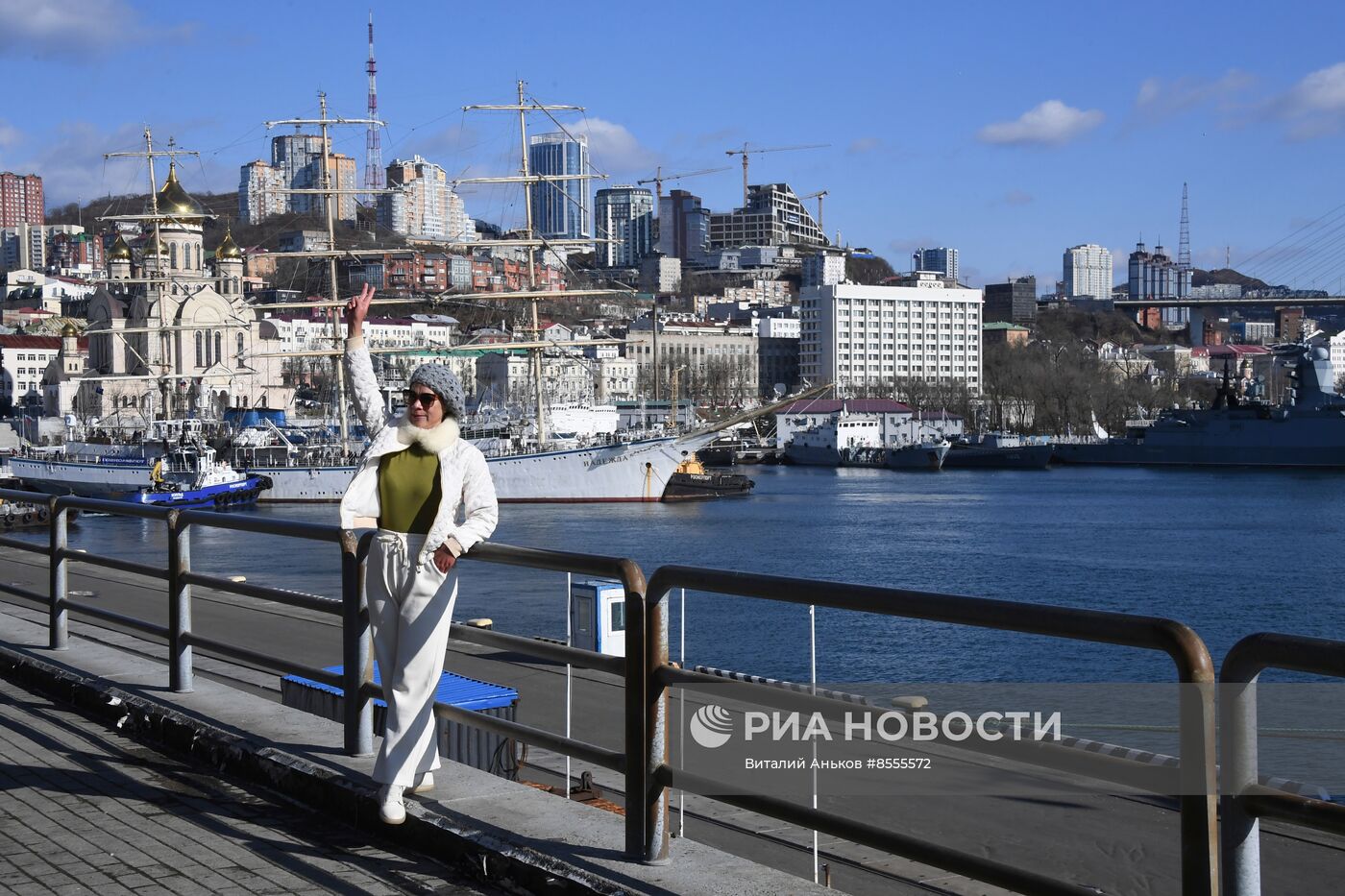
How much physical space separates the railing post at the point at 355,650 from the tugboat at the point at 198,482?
51431 millimetres

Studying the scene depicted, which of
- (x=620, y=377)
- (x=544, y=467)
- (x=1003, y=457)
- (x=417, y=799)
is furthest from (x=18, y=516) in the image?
(x=620, y=377)

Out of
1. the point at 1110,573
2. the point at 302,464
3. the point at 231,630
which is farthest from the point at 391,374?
the point at 231,630

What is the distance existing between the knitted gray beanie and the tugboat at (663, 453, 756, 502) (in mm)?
64140

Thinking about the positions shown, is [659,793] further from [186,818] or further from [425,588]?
[186,818]

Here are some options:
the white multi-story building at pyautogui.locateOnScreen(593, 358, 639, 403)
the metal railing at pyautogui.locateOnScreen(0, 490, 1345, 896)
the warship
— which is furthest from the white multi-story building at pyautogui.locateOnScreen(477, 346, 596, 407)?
the metal railing at pyautogui.locateOnScreen(0, 490, 1345, 896)

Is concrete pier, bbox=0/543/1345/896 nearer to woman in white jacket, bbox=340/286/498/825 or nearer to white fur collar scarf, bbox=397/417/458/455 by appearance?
woman in white jacket, bbox=340/286/498/825

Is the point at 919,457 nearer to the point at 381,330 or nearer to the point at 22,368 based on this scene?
the point at 381,330

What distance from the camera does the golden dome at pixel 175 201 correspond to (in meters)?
113

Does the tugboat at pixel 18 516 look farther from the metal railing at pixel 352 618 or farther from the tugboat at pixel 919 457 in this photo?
the tugboat at pixel 919 457

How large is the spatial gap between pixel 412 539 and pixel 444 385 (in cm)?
51

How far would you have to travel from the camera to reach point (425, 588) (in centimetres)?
462

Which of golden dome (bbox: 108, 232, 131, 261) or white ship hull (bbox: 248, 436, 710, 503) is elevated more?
golden dome (bbox: 108, 232, 131, 261)

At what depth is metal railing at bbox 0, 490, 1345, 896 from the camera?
2.83 meters

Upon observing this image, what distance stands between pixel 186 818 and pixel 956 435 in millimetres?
126688
